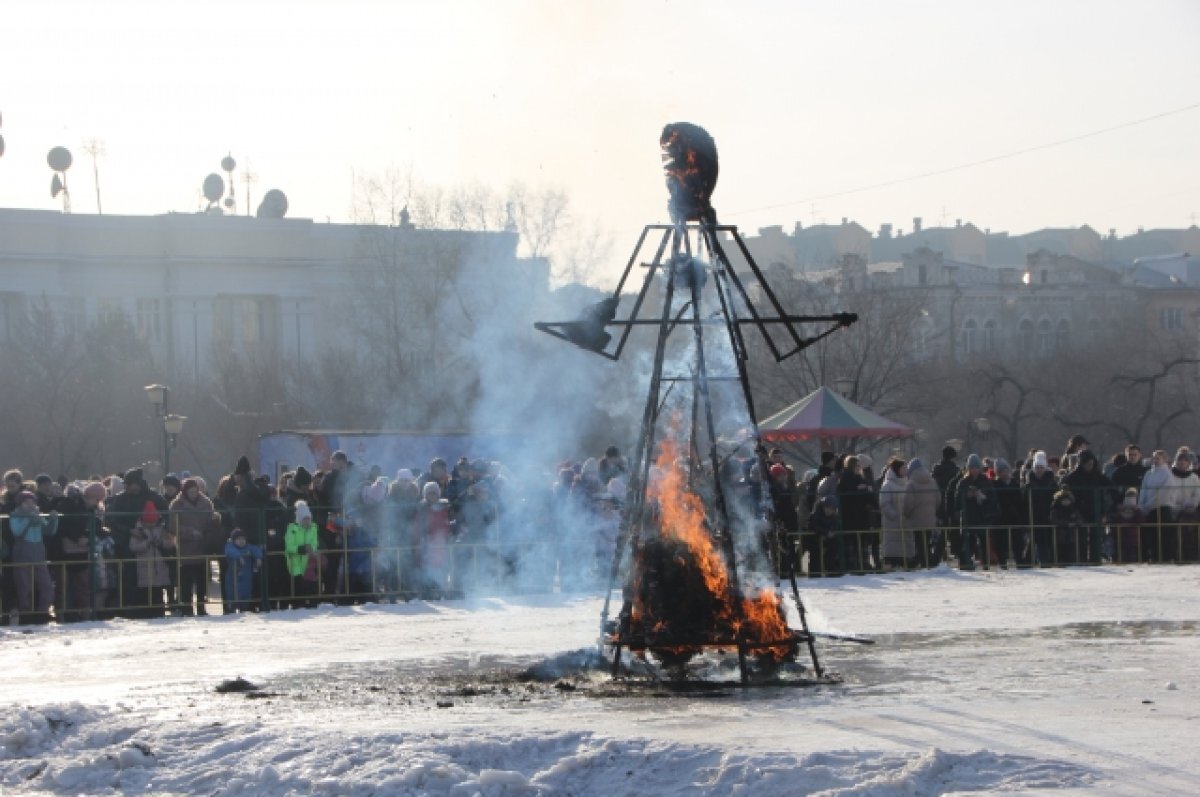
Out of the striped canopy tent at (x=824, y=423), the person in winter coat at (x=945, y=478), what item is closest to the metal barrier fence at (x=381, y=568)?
the person in winter coat at (x=945, y=478)

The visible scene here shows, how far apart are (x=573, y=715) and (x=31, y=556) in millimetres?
10040

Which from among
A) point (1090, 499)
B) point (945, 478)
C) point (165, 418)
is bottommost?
point (1090, 499)

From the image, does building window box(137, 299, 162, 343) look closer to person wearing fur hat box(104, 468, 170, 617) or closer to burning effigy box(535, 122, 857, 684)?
person wearing fur hat box(104, 468, 170, 617)

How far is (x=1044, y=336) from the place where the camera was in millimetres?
89688

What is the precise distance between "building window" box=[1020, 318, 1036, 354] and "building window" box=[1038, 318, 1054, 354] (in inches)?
15.4

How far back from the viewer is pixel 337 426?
56281mm

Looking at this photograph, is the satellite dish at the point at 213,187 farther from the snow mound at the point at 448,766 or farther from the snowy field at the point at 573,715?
the snow mound at the point at 448,766

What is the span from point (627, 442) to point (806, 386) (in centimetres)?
1953

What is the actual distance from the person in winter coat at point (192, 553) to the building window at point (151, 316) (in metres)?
55.1

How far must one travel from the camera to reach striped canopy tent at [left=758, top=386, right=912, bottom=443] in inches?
1308

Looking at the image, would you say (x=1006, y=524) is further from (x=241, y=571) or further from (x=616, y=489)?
(x=241, y=571)

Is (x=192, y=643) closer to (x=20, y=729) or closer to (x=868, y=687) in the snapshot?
(x=20, y=729)

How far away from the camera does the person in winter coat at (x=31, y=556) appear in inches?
802

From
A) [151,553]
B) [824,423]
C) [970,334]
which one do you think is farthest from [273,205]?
[151,553]
